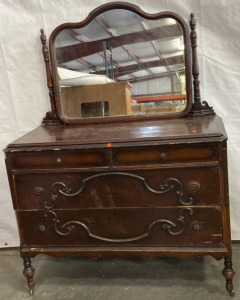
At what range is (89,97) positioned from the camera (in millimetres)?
1892

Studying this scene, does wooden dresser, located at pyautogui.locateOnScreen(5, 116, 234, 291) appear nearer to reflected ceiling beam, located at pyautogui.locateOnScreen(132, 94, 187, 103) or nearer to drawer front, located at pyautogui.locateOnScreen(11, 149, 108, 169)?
drawer front, located at pyautogui.locateOnScreen(11, 149, 108, 169)

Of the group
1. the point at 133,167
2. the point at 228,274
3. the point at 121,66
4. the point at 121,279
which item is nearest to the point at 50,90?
the point at 121,66

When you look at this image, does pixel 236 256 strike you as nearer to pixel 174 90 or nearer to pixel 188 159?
pixel 188 159

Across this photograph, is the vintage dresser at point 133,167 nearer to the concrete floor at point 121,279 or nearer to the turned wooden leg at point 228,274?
the turned wooden leg at point 228,274

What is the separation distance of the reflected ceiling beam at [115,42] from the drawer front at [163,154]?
684mm

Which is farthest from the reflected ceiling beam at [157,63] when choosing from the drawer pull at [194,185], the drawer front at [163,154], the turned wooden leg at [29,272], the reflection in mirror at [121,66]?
the turned wooden leg at [29,272]

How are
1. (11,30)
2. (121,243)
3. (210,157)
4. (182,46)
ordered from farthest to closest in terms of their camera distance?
(11,30) → (182,46) → (121,243) → (210,157)

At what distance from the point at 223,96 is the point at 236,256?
917 millimetres

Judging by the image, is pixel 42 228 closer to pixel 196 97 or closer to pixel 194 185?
pixel 194 185

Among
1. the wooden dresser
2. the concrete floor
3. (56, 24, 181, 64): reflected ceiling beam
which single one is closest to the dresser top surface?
the wooden dresser

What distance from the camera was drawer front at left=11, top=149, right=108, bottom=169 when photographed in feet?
4.88

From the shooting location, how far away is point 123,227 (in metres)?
1.57

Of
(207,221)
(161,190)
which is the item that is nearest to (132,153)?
(161,190)

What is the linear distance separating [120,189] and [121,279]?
2.05 feet
